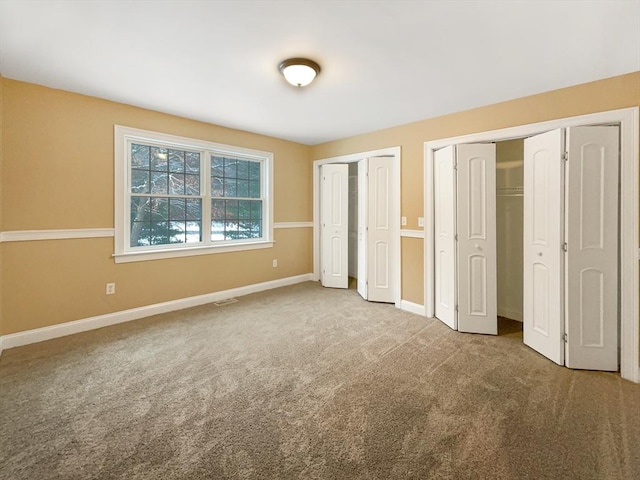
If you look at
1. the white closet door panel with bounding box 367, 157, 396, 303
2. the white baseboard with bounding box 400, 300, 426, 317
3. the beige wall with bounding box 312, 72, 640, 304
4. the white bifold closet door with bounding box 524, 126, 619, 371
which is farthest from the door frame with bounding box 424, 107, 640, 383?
the white closet door panel with bounding box 367, 157, 396, 303

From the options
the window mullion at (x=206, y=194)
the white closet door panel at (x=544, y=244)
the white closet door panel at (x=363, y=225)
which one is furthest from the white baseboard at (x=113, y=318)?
the white closet door panel at (x=544, y=244)

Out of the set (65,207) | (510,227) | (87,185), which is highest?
(87,185)

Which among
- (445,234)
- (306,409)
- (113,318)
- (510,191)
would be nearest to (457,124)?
(510,191)

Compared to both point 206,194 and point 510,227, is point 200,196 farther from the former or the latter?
point 510,227

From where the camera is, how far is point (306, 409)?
196cm

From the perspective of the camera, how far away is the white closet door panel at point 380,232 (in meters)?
4.33

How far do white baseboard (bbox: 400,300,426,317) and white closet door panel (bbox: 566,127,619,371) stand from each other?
1569 millimetres

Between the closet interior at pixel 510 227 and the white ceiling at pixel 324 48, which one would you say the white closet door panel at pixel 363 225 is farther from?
the closet interior at pixel 510 227

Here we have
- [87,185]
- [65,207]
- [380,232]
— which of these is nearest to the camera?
[65,207]

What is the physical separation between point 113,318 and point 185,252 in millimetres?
1124

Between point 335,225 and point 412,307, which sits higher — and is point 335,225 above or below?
above

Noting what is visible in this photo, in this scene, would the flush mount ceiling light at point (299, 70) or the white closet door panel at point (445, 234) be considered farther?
the white closet door panel at point (445, 234)

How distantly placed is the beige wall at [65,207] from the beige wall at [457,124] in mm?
2840

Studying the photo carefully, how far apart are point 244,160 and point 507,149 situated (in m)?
3.82
